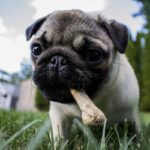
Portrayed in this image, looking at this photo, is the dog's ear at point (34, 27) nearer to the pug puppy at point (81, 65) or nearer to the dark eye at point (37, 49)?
the pug puppy at point (81, 65)

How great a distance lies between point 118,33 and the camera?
3.28 metres

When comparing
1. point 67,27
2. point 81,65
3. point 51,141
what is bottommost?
point 51,141

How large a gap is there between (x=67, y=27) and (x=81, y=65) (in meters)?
0.38

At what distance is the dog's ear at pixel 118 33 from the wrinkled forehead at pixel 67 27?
8cm

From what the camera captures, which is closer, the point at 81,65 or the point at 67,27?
the point at 81,65

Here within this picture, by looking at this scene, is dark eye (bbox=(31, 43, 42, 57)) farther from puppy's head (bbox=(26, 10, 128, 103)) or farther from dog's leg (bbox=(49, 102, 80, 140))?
dog's leg (bbox=(49, 102, 80, 140))

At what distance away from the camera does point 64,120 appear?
350cm

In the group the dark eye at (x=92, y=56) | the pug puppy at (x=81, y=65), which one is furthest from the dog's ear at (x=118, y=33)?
the dark eye at (x=92, y=56)

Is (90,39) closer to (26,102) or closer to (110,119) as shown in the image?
(110,119)

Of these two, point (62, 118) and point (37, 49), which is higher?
point (37, 49)

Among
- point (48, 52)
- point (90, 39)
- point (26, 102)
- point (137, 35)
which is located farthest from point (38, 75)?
point (26, 102)

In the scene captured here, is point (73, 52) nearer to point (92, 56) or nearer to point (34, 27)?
point (92, 56)

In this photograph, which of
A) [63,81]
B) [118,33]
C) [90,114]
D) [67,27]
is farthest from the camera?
[118,33]

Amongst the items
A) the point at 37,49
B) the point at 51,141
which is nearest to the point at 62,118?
the point at 37,49
